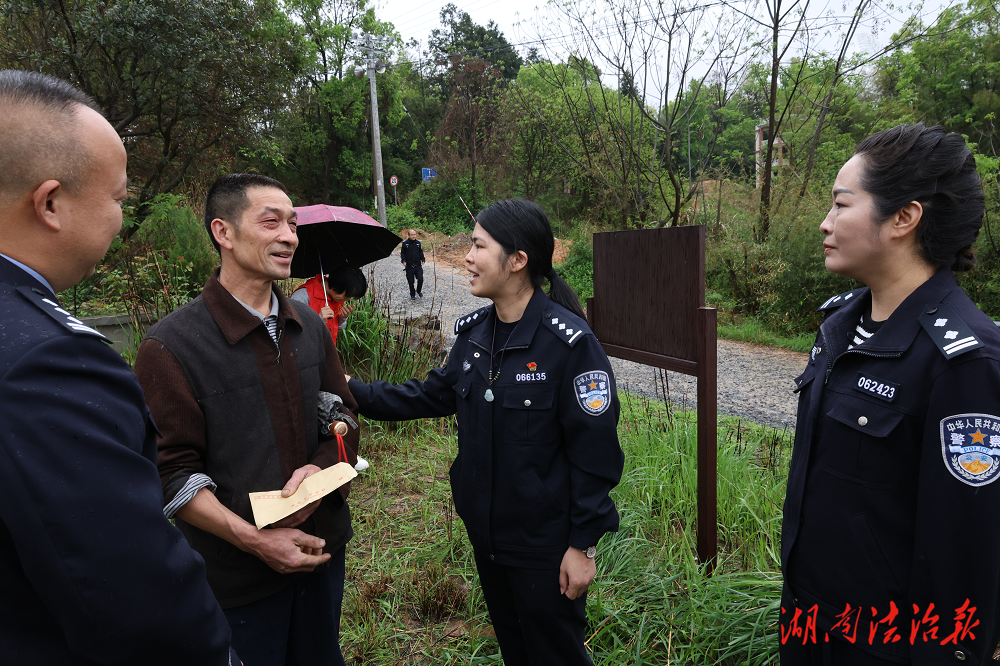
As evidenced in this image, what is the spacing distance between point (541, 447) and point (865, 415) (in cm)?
93

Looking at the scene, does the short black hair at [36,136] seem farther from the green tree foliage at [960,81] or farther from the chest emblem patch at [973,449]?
the green tree foliage at [960,81]

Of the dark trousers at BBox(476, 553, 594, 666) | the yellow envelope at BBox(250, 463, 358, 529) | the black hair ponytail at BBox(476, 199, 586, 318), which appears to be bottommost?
the dark trousers at BBox(476, 553, 594, 666)

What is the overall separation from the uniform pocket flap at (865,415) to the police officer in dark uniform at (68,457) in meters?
1.44

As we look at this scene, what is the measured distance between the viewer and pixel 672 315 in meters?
2.72

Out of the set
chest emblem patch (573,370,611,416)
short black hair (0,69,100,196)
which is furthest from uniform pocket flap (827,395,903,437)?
short black hair (0,69,100,196)

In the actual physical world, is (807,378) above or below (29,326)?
below

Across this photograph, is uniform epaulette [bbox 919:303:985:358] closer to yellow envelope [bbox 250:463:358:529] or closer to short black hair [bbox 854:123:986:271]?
short black hair [bbox 854:123:986:271]

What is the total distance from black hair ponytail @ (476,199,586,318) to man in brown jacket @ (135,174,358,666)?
706 mm

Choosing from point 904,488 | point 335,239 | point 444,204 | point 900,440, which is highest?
point 444,204

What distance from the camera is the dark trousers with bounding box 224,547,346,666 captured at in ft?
5.62

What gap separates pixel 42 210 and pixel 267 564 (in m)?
1.13

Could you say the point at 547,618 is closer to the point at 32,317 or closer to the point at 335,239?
the point at 32,317

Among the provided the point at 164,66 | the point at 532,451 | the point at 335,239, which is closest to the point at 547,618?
the point at 532,451

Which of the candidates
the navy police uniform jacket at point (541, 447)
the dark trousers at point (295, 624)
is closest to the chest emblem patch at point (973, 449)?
the navy police uniform jacket at point (541, 447)
